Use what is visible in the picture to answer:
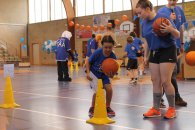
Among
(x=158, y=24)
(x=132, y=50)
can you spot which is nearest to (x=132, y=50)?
(x=132, y=50)

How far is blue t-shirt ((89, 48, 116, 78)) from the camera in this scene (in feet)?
16.7

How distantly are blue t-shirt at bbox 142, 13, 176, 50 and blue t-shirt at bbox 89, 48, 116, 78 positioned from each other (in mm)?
668

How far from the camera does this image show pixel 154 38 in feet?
15.6

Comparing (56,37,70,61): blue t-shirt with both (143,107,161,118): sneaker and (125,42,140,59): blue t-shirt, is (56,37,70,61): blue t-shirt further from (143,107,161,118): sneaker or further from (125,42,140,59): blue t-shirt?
(143,107,161,118): sneaker

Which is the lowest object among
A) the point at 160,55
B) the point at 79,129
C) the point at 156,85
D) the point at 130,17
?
the point at 79,129

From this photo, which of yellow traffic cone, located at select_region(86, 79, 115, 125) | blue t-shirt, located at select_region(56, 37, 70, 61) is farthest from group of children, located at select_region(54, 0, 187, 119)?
blue t-shirt, located at select_region(56, 37, 70, 61)

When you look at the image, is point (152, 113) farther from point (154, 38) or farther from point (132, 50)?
point (132, 50)

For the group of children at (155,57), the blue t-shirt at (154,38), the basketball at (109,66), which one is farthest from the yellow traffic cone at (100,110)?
the blue t-shirt at (154,38)

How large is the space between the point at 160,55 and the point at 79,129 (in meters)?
1.63

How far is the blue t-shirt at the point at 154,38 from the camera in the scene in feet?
15.5

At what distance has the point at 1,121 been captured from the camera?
4.75m

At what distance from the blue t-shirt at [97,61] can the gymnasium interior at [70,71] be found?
1.85 feet

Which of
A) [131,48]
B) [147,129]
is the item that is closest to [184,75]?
[131,48]

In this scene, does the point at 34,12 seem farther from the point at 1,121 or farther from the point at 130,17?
the point at 1,121
